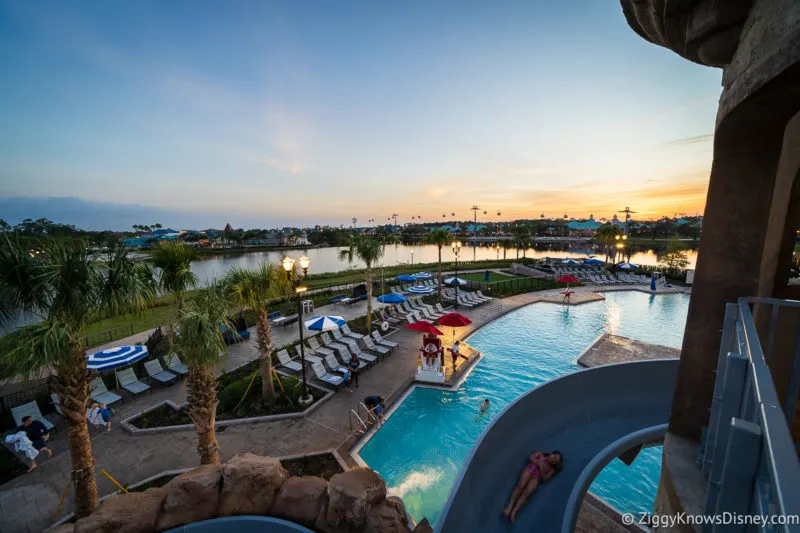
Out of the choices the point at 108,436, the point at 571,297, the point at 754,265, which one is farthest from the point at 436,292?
the point at 754,265

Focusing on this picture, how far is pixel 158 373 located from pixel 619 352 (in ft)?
60.5

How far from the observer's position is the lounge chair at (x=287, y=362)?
1270 cm

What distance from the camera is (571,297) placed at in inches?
956

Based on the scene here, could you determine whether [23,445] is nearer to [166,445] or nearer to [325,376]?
[166,445]

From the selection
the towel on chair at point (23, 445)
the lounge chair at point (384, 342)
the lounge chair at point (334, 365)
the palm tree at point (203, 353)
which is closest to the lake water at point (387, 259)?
the lounge chair at point (384, 342)

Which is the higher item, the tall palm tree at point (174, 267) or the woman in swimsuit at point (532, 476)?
the tall palm tree at point (174, 267)

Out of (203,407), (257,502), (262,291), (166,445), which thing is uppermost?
(262,291)

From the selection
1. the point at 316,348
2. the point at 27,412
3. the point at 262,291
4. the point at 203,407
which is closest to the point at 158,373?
the point at 27,412

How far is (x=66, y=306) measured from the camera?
17.5ft

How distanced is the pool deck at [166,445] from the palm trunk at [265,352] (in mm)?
1199

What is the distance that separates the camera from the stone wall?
5574 millimetres

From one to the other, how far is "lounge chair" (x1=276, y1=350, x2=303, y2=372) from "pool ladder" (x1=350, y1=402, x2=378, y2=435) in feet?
12.2

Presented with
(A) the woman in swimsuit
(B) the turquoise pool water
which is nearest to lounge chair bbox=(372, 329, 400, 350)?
(B) the turquoise pool water

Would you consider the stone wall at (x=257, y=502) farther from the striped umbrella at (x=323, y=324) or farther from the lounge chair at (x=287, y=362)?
the striped umbrella at (x=323, y=324)
